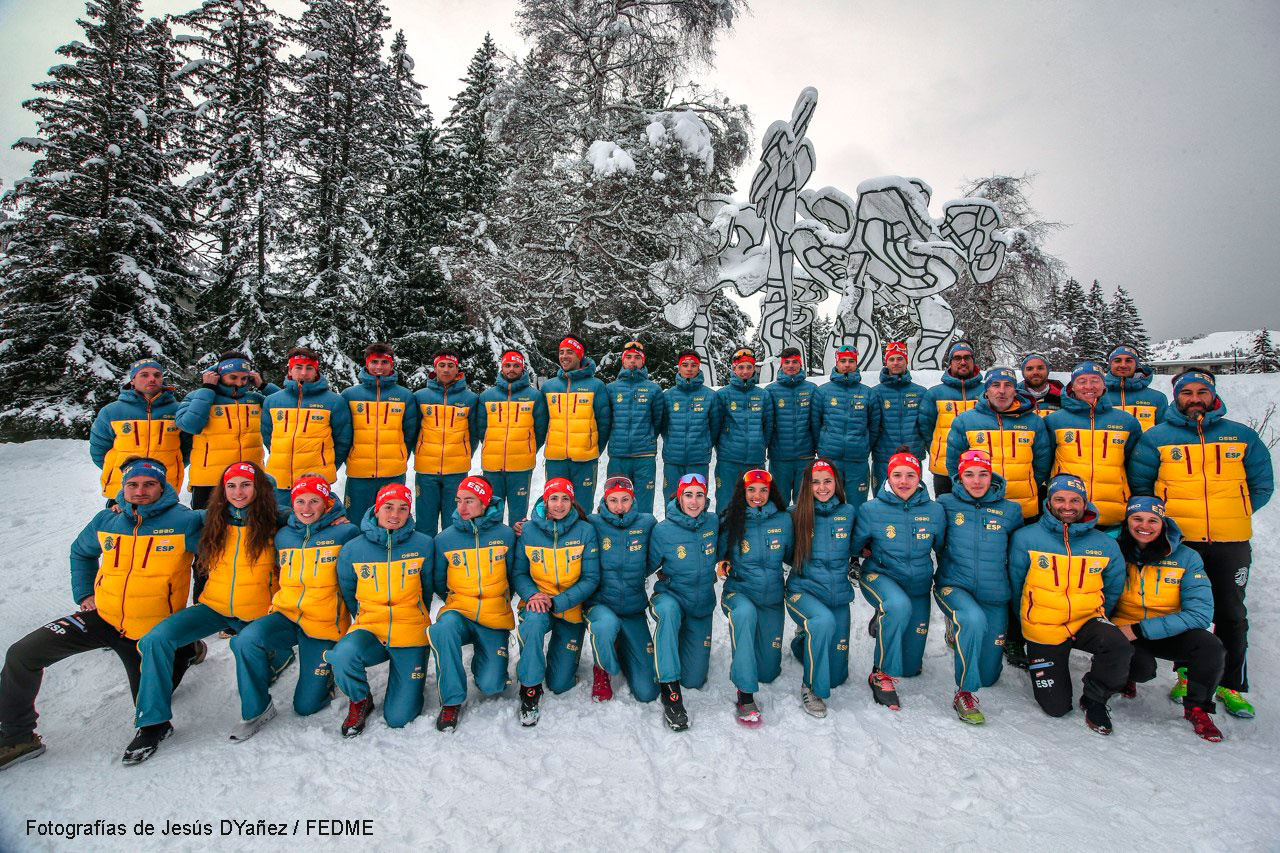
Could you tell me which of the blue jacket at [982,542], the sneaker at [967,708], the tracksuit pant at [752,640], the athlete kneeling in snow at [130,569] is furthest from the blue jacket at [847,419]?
the athlete kneeling in snow at [130,569]

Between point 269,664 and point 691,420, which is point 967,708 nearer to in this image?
point 691,420

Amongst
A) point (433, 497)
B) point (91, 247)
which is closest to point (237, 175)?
point (91, 247)

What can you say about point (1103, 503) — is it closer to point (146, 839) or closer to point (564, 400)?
point (564, 400)

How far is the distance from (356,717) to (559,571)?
4.57 ft

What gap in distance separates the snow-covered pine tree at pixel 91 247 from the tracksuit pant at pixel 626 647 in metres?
12.3

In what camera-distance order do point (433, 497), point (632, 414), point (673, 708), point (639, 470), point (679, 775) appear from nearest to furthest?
point (679, 775) < point (673, 708) < point (433, 497) < point (632, 414) < point (639, 470)

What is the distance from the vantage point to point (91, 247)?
11.5m

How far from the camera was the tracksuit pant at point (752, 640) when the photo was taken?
136 inches

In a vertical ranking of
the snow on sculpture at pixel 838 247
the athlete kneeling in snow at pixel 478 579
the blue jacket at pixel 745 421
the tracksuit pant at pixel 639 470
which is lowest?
the athlete kneeling in snow at pixel 478 579

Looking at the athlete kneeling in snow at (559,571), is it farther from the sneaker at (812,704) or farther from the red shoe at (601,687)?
the sneaker at (812,704)

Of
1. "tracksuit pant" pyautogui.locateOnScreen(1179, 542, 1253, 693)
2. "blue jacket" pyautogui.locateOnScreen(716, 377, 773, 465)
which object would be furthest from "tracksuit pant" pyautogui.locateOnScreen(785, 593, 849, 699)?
"tracksuit pant" pyautogui.locateOnScreen(1179, 542, 1253, 693)

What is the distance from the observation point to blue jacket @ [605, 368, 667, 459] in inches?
214

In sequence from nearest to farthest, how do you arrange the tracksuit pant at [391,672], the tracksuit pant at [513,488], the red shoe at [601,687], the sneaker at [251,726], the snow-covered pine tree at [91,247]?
the sneaker at [251,726], the tracksuit pant at [391,672], the red shoe at [601,687], the tracksuit pant at [513,488], the snow-covered pine tree at [91,247]

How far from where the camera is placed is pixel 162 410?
4.41 m
